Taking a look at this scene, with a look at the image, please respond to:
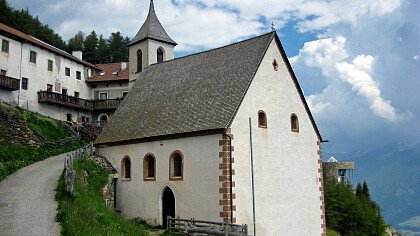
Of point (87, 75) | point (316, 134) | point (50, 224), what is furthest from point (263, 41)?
point (87, 75)

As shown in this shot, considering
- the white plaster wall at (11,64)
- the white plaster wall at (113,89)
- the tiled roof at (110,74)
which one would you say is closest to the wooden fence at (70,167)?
the white plaster wall at (11,64)

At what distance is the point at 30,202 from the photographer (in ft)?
70.0

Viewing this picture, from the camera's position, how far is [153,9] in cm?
4438

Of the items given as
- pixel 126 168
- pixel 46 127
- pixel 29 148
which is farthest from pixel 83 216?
pixel 46 127

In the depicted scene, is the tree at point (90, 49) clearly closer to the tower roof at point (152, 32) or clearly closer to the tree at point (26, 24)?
the tree at point (26, 24)

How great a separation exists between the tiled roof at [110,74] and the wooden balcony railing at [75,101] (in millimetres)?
4459

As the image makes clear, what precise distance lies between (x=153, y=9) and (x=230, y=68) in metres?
19.2

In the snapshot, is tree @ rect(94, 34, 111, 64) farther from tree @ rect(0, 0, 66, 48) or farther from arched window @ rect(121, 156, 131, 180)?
arched window @ rect(121, 156, 131, 180)

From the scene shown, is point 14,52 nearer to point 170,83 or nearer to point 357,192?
point 170,83

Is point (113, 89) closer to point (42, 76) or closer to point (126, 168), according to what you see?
point (42, 76)

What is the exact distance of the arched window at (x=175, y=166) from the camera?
2659 centimetres

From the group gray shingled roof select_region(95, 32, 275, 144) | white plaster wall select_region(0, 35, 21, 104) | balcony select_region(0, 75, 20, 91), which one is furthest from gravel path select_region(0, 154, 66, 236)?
white plaster wall select_region(0, 35, 21, 104)

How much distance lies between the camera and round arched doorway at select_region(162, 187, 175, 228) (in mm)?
27333

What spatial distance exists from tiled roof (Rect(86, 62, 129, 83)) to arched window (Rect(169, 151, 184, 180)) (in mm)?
33788
